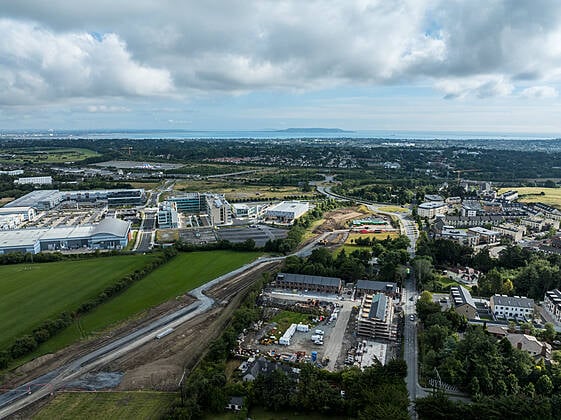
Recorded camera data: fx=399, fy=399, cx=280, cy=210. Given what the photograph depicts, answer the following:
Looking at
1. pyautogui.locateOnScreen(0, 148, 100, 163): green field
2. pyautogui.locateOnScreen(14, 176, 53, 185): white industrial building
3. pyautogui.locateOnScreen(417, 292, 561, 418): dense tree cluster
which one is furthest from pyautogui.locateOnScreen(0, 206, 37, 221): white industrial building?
pyautogui.locateOnScreen(0, 148, 100, 163): green field

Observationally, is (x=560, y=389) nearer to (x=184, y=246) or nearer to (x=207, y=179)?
(x=184, y=246)

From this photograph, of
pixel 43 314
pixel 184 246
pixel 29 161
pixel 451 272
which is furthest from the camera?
pixel 29 161

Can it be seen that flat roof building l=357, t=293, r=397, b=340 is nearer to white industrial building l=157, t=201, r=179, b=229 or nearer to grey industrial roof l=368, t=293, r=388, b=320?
grey industrial roof l=368, t=293, r=388, b=320

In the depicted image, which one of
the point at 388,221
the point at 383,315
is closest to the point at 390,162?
the point at 388,221

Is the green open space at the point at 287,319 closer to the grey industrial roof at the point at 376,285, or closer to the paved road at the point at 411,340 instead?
the grey industrial roof at the point at 376,285

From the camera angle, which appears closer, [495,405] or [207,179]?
[495,405]

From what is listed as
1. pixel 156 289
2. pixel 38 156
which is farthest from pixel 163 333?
pixel 38 156
